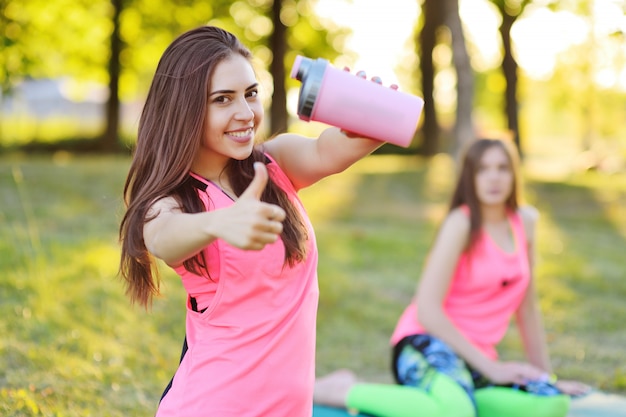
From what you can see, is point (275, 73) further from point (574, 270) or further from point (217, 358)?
point (217, 358)

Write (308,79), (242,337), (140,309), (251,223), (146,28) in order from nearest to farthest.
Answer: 1. (251,223)
2. (308,79)
3. (242,337)
4. (140,309)
5. (146,28)

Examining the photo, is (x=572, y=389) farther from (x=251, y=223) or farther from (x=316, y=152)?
(x=251, y=223)

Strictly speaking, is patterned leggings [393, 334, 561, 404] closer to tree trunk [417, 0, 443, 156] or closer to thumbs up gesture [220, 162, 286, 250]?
thumbs up gesture [220, 162, 286, 250]

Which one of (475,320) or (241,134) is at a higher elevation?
(241,134)

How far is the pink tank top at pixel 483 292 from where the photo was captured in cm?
344

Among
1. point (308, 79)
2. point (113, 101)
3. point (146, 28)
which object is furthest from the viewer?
point (146, 28)

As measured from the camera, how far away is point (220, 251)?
197 centimetres

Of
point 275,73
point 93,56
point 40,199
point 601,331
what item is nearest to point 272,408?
point 601,331

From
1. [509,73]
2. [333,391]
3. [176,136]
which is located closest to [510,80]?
[509,73]

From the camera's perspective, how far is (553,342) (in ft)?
17.1

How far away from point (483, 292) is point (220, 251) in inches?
72.2

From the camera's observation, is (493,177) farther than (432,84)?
No

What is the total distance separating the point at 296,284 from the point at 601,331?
4042 mm

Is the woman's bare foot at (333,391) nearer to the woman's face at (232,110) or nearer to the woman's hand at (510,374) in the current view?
the woman's hand at (510,374)
